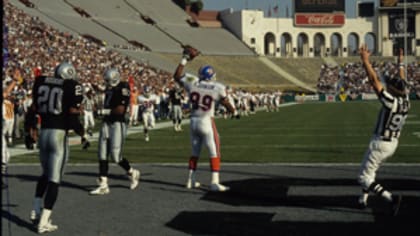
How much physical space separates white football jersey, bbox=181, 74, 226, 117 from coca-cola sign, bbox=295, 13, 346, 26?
274 feet

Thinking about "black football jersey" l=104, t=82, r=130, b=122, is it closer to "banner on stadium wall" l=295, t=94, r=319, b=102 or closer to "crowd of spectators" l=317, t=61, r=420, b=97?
"banner on stadium wall" l=295, t=94, r=319, b=102

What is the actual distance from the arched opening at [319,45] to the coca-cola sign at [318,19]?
94.2 inches

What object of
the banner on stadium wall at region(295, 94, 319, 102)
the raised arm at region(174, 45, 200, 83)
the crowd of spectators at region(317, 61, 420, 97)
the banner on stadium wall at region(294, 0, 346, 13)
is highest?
the banner on stadium wall at region(294, 0, 346, 13)

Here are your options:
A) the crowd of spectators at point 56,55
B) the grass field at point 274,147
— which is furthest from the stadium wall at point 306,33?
the grass field at point 274,147

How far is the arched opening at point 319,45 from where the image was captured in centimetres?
9374

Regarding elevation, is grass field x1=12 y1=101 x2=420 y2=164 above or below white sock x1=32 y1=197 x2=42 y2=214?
above

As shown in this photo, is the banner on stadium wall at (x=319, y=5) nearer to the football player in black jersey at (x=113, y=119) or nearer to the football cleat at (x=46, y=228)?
the football player in black jersey at (x=113, y=119)

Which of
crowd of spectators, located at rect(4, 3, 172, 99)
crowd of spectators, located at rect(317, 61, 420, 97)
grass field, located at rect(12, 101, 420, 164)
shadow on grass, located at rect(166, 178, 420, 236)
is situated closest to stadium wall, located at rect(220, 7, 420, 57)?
crowd of spectators, located at rect(317, 61, 420, 97)

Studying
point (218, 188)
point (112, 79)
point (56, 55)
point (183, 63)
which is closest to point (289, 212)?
point (218, 188)

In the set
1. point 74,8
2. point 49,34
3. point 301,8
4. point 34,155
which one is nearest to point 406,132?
point 34,155

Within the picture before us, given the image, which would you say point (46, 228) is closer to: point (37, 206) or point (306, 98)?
point (37, 206)

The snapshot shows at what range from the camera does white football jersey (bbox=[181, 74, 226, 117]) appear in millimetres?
9094

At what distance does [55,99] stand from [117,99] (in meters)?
2.43

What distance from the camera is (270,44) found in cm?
9262
